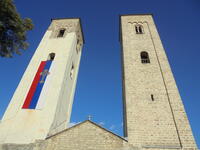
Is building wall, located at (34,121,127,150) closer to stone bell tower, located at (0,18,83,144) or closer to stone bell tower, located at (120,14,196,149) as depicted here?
stone bell tower, located at (120,14,196,149)

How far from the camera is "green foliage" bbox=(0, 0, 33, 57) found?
1006cm

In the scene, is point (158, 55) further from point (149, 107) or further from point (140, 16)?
point (140, 16)

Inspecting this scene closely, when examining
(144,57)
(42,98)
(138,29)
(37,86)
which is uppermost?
(138,29)

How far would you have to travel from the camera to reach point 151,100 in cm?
1231

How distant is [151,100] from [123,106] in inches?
106

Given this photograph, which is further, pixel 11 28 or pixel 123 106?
pixel 123 106

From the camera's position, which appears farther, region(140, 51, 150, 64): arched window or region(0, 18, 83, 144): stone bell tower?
region(140, 51, 150, 64): arched window

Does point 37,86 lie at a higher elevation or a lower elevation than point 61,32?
lower

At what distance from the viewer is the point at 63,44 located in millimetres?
18656

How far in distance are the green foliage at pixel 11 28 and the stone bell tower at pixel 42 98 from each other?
4057 mm

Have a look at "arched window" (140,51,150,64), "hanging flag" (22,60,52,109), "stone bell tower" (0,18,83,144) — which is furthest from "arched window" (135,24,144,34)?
"hanging flag" (22,60,52,109)

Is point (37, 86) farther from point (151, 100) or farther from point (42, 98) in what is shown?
point (151, 100)

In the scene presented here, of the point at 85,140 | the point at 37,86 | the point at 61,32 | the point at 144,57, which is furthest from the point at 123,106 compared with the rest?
the point at 61,32

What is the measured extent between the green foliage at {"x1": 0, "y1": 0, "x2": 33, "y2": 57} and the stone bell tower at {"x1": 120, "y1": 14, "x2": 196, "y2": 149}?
323 inches
